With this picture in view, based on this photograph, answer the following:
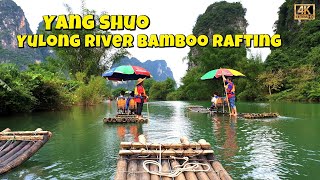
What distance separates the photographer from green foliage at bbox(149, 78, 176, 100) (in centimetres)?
7412

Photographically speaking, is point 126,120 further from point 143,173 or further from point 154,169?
point 143,173

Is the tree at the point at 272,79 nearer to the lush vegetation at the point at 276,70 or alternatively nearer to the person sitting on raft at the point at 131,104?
the lush vegetation at the point at 276,70

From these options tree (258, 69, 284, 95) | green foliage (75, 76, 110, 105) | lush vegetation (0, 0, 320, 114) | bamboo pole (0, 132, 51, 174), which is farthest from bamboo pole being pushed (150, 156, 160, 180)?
tree (258, 69, 284, 95)

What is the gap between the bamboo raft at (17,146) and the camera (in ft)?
19.8

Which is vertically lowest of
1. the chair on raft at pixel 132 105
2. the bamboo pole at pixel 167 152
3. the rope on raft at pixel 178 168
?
the rope on raft at pixel 178 168

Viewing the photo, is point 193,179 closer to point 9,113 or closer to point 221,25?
point 9,113

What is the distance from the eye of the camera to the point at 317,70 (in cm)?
3722

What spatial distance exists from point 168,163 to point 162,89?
6930 centimetres

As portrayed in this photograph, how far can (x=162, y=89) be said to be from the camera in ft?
244

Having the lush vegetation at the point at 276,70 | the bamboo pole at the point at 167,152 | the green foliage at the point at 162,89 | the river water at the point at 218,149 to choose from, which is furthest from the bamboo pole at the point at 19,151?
the green foliage at the point at 162,89

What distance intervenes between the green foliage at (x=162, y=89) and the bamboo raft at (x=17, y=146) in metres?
65.8

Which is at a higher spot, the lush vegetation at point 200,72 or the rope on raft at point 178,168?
the lush vegetation at point 200,72

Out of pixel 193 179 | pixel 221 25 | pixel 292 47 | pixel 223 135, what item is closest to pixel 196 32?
pixel 221 25

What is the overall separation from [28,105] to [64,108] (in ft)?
16.3
